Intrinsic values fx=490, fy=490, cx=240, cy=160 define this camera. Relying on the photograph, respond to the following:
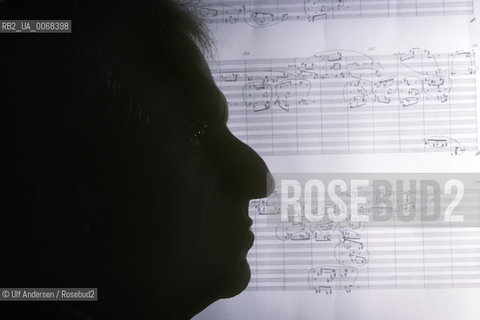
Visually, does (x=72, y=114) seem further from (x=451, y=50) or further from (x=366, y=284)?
(x=451, y=50)

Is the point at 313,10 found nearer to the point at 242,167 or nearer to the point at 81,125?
the point at 242,167

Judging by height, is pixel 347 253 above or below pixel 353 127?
below

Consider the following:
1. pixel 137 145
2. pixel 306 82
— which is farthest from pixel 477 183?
pixel 137 145

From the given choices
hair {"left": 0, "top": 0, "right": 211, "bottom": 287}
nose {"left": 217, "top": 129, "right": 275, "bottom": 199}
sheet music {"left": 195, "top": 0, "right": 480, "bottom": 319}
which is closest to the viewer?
hair {"left": 0, "top": 0, "right": 211, "bottom": 287}

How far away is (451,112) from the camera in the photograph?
93 cm

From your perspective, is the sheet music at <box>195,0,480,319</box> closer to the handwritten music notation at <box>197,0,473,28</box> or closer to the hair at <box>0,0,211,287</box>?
the handwritten music notation at <box>197,0,473,28</box>

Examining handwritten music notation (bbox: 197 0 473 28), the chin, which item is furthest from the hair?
handwritten music notation (bbox: 197 0 473 28)

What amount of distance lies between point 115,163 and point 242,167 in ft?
0.64

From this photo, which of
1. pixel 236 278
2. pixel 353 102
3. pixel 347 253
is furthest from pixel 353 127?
pixel 236 278

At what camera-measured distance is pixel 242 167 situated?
0.73 m

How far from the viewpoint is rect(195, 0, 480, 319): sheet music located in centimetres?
91

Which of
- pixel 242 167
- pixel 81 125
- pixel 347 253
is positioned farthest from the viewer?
pixel 347 253

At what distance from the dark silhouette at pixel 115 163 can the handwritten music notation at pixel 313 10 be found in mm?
240

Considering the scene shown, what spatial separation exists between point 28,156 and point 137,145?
0.13 meters
